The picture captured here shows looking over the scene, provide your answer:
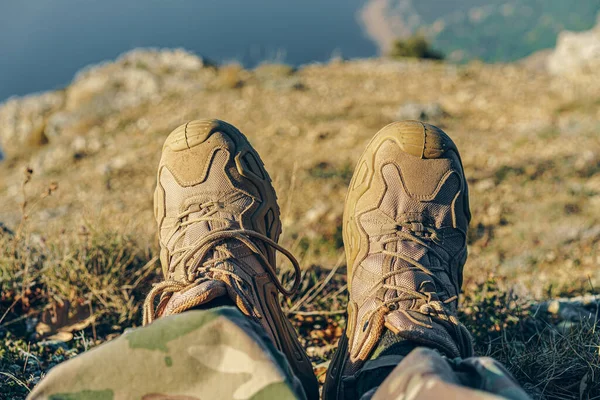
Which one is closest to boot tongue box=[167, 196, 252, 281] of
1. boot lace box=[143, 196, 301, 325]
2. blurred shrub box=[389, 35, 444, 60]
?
boot lace box=[143, 196, 301, 325]

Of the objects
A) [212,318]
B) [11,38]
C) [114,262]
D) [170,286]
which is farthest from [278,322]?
[11,38]

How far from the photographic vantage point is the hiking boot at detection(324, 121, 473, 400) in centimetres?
169

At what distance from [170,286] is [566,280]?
7.81ft

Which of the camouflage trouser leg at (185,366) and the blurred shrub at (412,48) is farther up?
the blurred shrub at (412,48)

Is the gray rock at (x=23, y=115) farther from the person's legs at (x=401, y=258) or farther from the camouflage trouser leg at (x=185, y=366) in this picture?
the camouflage trouser leg at (x=185, y=366)

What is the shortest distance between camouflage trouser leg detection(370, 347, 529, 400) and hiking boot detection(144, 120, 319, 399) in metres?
0.59

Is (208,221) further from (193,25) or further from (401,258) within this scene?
(193,25)

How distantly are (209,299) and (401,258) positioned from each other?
771mm

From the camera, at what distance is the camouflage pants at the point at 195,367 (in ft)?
3.68

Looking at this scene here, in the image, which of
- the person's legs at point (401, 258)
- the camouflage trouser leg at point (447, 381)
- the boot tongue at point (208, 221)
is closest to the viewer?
the camouflage trouser leg at point (447, 381)

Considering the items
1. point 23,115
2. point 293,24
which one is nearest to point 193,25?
point 293,24

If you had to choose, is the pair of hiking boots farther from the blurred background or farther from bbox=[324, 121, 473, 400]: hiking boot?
the blurred background

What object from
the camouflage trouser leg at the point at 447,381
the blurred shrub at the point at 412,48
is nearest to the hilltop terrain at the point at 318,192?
the camouflage trouser leg at the point at 447,381

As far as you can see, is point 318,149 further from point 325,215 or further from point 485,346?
point 485,346
